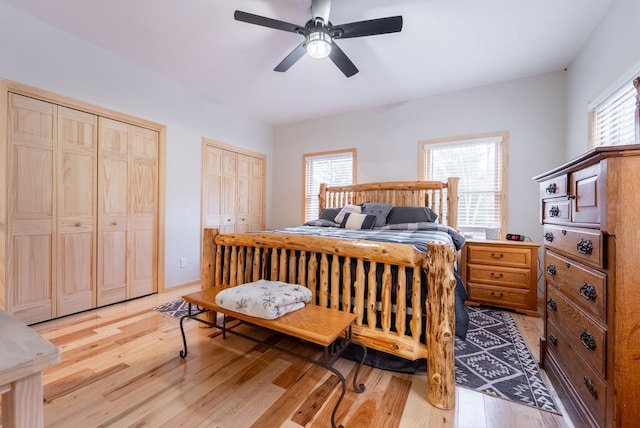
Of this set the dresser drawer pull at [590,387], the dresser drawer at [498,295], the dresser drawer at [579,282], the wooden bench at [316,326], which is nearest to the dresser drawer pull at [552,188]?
the dresser drawer at [579,282]

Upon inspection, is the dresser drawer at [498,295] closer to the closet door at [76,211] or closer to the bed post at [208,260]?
the bed post at [208,260]

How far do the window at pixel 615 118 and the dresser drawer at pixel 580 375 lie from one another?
1.57 metres

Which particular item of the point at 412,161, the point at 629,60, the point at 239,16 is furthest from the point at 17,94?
Answer: the point at 629,60

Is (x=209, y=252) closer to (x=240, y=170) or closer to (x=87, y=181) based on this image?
(x=87, y=181)

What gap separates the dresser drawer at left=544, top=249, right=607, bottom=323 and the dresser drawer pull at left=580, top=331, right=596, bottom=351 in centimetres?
10

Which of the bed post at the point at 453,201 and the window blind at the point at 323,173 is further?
the window blind at the point at 323,173

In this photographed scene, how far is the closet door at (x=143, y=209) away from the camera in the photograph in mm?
2967


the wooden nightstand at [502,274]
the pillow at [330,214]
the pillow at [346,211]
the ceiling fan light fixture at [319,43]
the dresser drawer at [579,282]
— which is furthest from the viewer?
Result: the pillow at [330,214]

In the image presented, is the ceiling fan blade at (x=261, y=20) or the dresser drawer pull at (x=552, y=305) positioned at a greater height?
the ceiling fan blade at (x=261, y=20)

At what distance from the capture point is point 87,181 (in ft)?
8.54

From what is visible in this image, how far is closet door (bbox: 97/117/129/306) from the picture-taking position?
8.87 ft

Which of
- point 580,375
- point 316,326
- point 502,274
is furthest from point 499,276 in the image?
point 316,326

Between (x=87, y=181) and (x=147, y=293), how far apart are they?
1359mm

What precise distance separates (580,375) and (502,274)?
169cm
